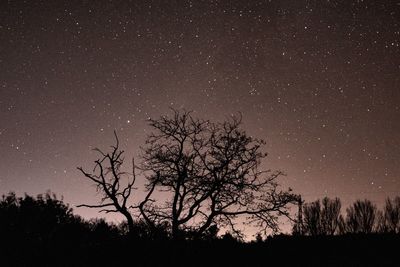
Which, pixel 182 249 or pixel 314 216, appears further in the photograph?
pixel 314 216

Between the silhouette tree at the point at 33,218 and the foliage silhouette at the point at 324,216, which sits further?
the foliage silhouette at the point at 324,216

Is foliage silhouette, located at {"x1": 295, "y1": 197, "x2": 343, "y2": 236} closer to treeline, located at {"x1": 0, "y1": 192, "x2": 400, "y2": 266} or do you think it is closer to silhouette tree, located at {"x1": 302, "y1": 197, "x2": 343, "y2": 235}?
silhouette tree, located at {"x1": 302, "y1": 197, "x2": 343, "y2": 235}

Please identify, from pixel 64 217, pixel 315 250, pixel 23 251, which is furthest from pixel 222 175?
pixel 64 217

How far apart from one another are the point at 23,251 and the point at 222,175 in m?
9.50

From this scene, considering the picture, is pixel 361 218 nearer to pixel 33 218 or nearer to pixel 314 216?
pixel 314 216

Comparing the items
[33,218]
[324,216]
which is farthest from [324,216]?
[33,218]

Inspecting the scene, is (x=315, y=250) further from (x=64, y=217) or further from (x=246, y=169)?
(x=64, y=217)

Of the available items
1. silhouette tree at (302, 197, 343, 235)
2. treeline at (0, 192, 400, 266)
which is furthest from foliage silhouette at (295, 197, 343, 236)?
treeline at (0, 192, 400, 266)

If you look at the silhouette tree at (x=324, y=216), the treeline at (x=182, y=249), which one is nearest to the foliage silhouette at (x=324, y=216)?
the silhouette tree at (x=324, y=216)

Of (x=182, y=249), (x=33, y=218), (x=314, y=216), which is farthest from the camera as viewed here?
(x=314, y=216)

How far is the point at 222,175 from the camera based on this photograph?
67.8 feet

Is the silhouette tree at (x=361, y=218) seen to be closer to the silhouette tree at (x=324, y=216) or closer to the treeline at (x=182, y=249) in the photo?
the silhouette tree at (x=324, y=216)

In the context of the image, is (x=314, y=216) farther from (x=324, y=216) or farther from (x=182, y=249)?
(x=182, y=249)

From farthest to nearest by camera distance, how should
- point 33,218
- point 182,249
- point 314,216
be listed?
point 314,216 < point 33,218 < point 182,249
